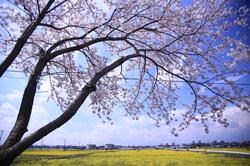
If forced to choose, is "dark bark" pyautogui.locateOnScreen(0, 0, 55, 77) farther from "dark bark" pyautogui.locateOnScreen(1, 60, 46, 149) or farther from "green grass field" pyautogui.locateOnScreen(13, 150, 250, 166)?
"green grass field" pyautogui.locateOnScreen(13, 150, 250, 166)

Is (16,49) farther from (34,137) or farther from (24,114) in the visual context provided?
(34,137)

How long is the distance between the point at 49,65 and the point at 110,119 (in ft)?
7.87

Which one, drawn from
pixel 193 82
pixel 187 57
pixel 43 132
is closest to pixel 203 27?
pixel 187 57

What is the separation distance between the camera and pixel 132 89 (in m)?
7.84

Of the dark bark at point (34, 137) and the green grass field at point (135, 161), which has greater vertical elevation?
the dark bark at point (34, 137)

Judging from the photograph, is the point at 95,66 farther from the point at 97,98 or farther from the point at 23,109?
the point at 23,109

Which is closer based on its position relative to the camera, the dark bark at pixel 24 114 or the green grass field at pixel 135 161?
the dark bark at pixel 24 114

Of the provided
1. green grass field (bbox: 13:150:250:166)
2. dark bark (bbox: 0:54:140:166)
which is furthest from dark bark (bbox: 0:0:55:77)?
green grass field (bbox: 13:150:250:166)

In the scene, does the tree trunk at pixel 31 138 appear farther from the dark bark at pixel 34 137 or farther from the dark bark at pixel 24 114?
the dark bark at pixel 24 114

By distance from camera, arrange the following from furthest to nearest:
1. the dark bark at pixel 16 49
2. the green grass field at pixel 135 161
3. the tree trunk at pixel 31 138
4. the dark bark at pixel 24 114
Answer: the green grass field at pixel 135 161 < the dark bark at pixel 16 49 < the dark bark at pixel 24 114 < the tree trunk at pixel 31 138

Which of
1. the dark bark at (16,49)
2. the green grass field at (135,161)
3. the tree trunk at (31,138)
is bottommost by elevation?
the green grass field at (135,161)

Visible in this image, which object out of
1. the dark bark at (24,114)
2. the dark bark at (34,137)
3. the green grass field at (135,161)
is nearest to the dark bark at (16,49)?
the dark bark at (24,114)

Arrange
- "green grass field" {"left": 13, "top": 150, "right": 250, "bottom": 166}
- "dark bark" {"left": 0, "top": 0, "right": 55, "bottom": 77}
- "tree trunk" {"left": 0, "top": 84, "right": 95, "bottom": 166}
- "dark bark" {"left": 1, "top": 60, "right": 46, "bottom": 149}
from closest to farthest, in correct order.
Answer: "tree trunk" {"left": 0, "top": 84, "right": 95, "bottom": 166}, "dark bark" {"left": 1, "top": 60, "right": 46, "bottom": 149}, "dark bark" {"left": 0, "top": 0, "right": 55, "bottom": 77}, "green grass field" {"left": 13, "top": 150, "right": 250, "bottom": 166}

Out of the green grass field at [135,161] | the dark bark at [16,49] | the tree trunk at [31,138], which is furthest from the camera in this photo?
the green grass field at [135,161]
